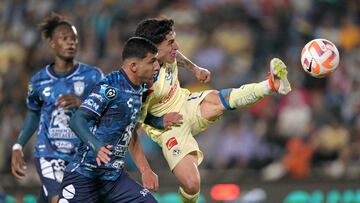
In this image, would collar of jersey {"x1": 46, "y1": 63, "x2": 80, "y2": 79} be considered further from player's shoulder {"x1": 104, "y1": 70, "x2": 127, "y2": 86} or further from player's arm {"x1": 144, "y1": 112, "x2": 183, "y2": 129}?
player's shoulder {"x1": 104, "y1": 70, "x2": 127, "y2": 86}

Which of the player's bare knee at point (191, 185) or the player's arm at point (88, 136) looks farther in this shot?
the player's bare knee at point (191, 185)

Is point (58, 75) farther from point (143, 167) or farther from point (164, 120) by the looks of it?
point (143, 167)

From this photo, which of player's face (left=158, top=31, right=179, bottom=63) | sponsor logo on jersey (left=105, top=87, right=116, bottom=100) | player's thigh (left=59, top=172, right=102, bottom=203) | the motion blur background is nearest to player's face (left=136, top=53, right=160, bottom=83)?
sponsor logo on jersey (left=105, top=87, right=116, bottom=100)

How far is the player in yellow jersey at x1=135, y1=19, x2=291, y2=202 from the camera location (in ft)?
31.6

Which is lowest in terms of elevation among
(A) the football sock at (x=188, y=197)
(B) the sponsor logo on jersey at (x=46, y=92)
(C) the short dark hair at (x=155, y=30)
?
(A) the football sock at (x=188, y=197)

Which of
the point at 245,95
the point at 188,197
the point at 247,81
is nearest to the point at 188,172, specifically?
the point at 188,197

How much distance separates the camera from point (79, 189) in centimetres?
844

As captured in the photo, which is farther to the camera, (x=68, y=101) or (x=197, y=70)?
(x=197, y=70)

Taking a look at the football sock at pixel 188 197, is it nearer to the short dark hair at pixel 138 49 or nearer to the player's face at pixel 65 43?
the player's face at pixel 65 43

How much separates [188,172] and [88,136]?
2.00 metres

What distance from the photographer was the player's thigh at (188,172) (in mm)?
9719

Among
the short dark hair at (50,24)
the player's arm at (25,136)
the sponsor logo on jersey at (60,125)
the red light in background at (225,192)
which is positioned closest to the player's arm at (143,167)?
the sponsor logo on jersey at (60,125)

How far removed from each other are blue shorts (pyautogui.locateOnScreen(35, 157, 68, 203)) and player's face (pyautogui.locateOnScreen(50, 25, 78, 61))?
1.09 metres

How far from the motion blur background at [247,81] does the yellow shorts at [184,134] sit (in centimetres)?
377
